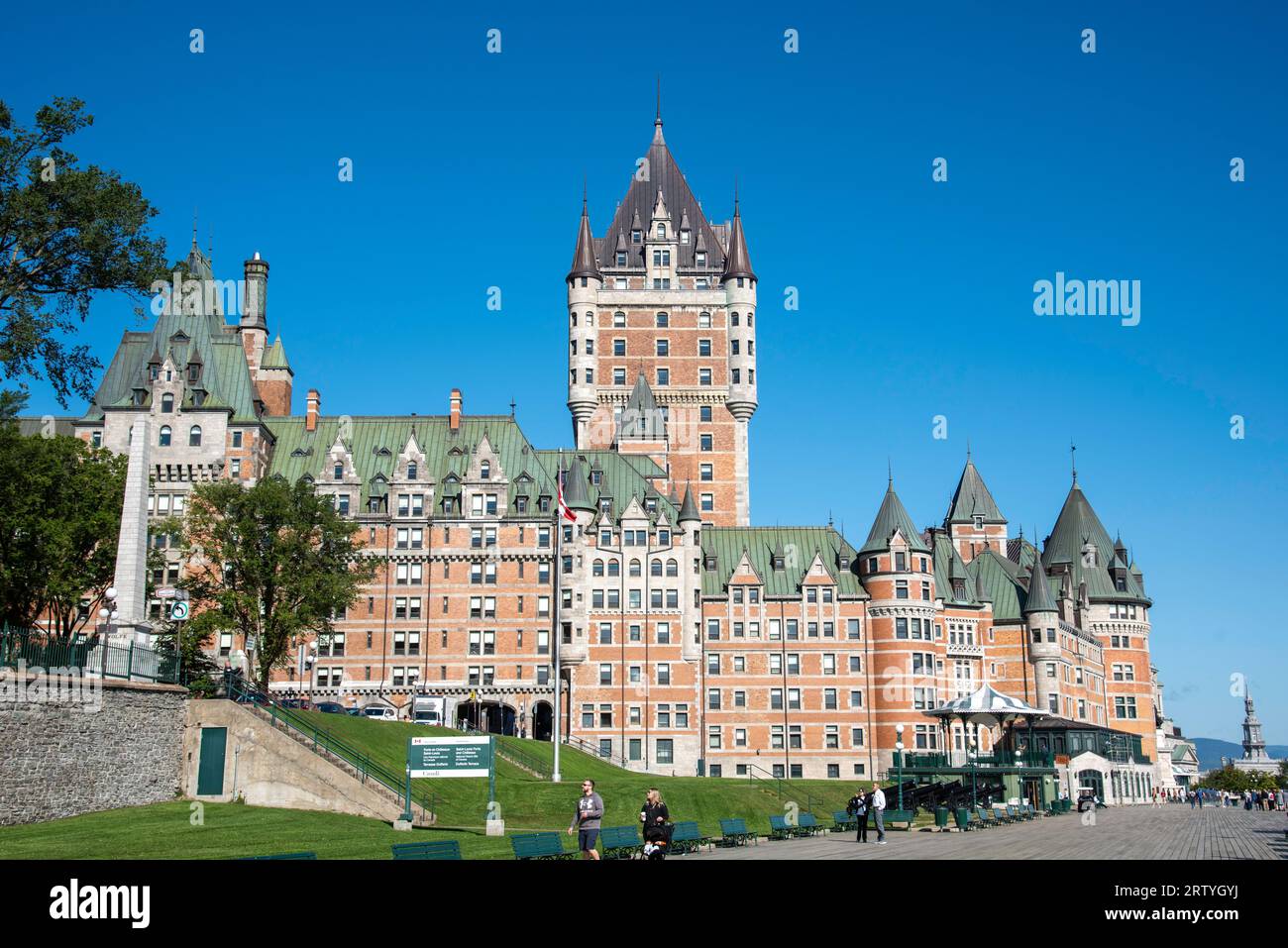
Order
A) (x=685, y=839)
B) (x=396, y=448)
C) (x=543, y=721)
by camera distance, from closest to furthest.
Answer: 1. (x=685, y=839)
2. (x=543, y=721)
3. (x=396, y=448)

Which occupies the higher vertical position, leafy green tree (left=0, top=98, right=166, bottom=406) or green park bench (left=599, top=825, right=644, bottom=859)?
leafy green tree (left=0, top=98, right=166, bottom=406)

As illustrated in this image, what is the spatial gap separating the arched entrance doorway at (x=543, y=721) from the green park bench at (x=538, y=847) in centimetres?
6164

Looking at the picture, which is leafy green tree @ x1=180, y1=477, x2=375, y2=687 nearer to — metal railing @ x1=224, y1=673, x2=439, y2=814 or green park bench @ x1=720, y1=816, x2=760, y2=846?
metal railing @ x1=224, y1=673, x2=439, y2=814

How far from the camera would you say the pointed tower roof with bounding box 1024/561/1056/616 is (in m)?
105

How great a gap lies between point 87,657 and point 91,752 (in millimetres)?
3079

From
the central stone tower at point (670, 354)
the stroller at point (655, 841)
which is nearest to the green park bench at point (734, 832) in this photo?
the stroller at point (655, 841)

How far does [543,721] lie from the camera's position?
9325 centimetres

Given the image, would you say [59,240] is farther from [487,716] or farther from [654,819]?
[487,716]

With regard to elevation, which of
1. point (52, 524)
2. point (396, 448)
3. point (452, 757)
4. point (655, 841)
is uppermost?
point (396, 448)

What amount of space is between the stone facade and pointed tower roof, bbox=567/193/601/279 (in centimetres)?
7407

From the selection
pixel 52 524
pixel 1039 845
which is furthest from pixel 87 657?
pixel 1039 845

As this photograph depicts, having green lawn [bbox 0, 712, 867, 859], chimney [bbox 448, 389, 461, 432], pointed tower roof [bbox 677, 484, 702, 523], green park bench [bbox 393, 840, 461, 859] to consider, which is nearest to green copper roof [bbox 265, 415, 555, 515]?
chimney [bbox 448, 389, 461, 432]

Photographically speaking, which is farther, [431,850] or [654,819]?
[431,850]

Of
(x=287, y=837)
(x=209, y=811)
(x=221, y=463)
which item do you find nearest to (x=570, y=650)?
(x=221, y=463)
